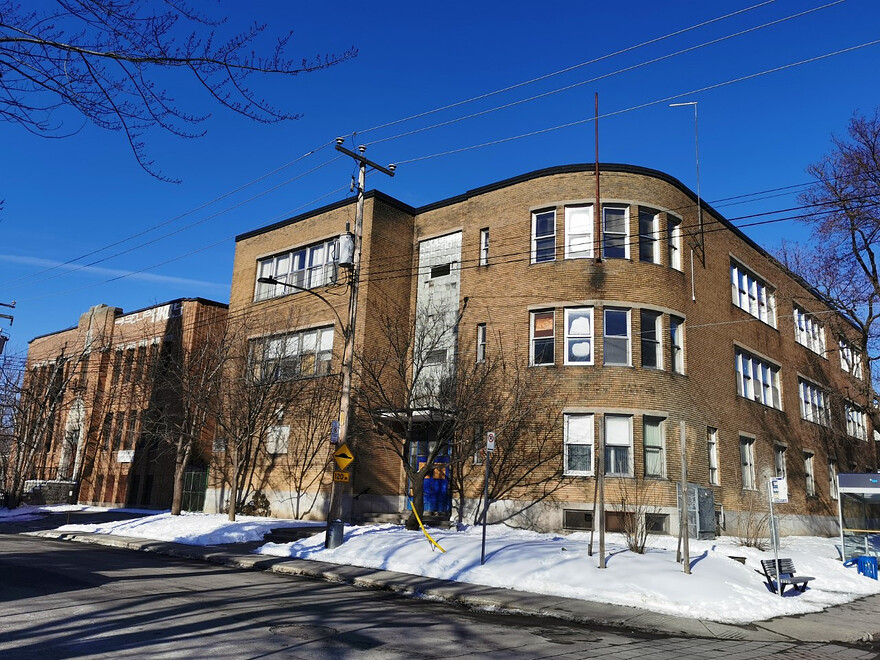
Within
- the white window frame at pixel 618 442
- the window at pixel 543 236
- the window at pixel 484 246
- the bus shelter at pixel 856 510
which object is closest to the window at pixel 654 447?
the white window frame at pixel 618 442

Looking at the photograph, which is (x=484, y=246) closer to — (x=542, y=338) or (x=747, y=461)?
(x=542, y=338)

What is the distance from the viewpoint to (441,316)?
25828 mm

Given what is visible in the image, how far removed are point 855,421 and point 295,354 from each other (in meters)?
32.5

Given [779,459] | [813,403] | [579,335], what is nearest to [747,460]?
[779,459]

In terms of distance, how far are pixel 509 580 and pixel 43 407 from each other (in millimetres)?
30114

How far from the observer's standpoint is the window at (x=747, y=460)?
27.2 m

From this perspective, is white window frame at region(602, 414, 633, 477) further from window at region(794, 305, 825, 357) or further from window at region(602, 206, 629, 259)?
window at region(794, 305, 825, 357)

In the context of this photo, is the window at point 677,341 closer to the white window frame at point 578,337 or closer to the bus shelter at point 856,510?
the white window frame at point 578,337

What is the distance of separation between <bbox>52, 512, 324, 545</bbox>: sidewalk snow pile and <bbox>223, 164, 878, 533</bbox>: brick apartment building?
2983 mm

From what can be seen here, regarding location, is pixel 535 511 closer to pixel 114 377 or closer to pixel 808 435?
pixel 808 435

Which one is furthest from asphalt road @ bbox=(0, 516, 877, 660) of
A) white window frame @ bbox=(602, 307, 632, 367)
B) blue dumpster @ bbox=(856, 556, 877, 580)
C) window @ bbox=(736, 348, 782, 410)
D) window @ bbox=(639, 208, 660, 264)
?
window @ bbox=(736, 348, 782, 410)

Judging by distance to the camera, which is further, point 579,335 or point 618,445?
point 579,335

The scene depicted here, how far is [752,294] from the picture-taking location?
30953mm

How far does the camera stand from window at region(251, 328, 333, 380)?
88.1ft
